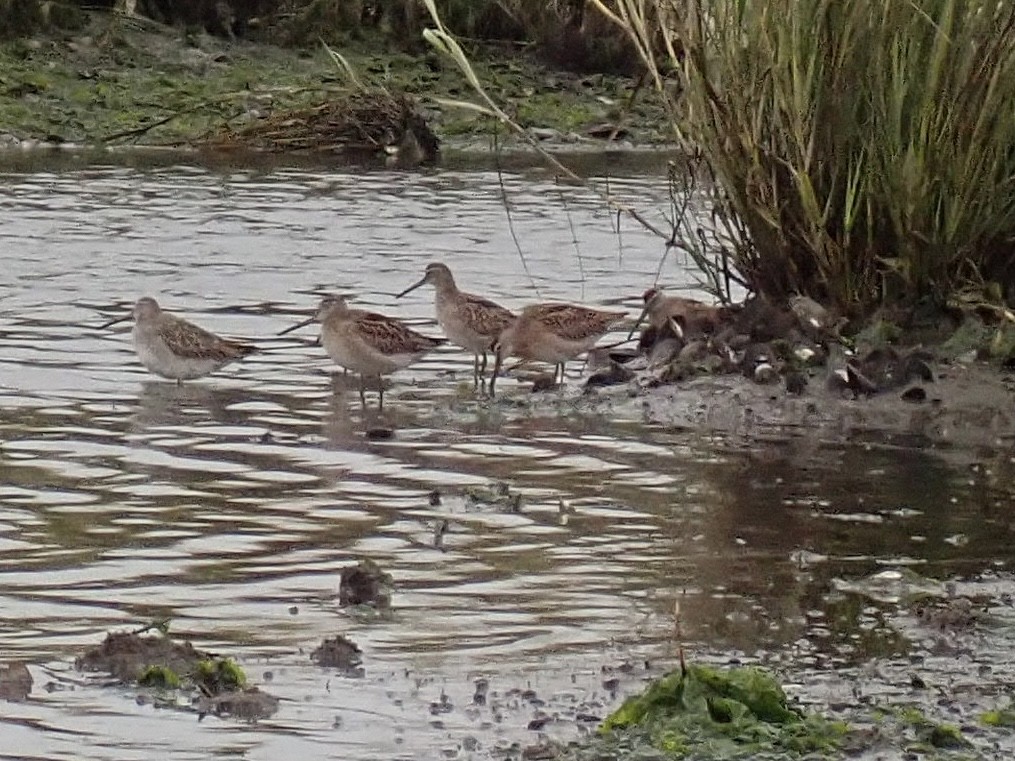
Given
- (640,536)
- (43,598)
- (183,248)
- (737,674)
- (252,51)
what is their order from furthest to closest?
(252,51) → (183,248) → (640,536) → (43,598) → (737,674)

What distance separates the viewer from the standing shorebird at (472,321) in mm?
12766

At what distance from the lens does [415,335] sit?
12648 mm

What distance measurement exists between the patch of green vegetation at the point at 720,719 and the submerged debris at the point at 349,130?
1677 centimetres

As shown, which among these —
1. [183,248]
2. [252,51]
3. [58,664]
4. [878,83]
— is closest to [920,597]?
[58,664]

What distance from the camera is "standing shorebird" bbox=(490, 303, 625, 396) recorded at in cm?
1238

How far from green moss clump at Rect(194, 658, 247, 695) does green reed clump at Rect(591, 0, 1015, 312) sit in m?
4.86

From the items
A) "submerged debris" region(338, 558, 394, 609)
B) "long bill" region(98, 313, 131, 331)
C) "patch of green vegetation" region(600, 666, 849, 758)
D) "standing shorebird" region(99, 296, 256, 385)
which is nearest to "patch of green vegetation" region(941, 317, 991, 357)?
"standing shorebird" region(99, 296, 256, 385)

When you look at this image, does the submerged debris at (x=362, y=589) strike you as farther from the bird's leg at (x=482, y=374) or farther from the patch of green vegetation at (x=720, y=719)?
the bird's leg at (x=482, y=374)

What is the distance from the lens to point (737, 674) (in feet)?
21.0

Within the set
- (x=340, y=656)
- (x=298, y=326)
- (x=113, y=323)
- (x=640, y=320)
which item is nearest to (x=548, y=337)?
(x=640, y=320)

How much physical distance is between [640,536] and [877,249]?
3339mm

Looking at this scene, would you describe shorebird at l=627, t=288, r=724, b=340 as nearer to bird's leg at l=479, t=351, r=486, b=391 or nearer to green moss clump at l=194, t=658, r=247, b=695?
bird's leg at l=479, t=351, r=486, b=391

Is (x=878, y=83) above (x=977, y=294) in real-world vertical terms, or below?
above

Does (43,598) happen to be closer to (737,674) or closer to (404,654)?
(404,654)
